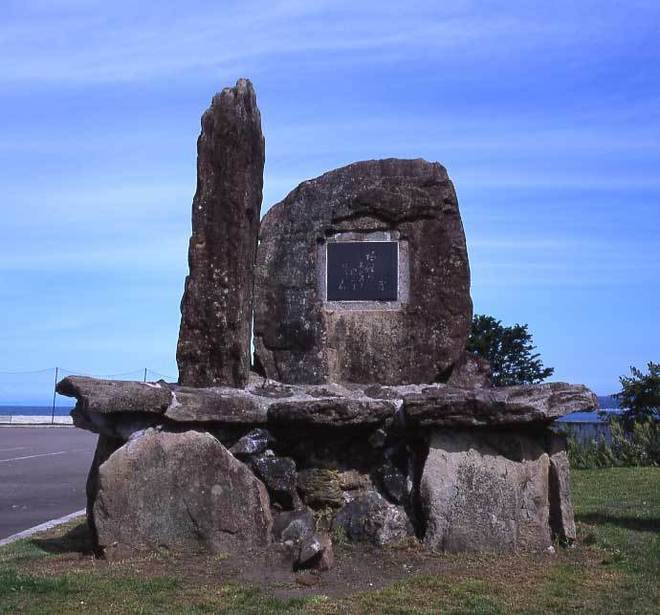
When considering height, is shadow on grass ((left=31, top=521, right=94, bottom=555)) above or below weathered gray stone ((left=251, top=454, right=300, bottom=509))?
below

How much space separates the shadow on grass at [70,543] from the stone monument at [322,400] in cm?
70

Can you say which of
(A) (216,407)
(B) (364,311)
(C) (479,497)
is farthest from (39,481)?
(C) (479,497)

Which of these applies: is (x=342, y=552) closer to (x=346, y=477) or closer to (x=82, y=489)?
(x=346, y=477)

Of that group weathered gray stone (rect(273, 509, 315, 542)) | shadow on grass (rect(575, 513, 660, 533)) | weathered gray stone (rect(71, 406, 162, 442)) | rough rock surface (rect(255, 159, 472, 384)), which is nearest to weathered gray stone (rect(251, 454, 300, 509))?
weathered gray stone (rect(273, 509, 315, 542))

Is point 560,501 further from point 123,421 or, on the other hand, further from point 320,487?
point 123,421

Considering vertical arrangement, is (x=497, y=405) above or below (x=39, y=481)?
above

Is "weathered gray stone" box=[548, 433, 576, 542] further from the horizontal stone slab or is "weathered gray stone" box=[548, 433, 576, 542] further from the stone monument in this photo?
the horizontal stone slab

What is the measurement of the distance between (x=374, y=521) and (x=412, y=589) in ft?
4.06

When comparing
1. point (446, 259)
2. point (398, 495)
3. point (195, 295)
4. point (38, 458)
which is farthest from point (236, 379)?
point (38, 458)

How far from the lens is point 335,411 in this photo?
26.0 ft

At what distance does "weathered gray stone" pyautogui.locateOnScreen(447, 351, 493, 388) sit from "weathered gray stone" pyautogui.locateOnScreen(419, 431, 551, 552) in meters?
1.17

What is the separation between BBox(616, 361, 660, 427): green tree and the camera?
754 inches

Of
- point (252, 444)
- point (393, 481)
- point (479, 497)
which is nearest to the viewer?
point (479, 497)

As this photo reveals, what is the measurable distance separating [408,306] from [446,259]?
21.7 inches
